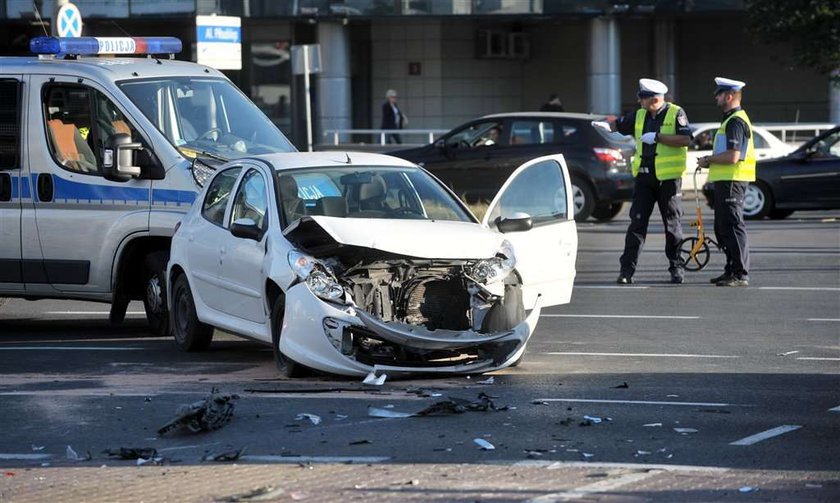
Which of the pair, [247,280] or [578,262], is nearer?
[247,280]

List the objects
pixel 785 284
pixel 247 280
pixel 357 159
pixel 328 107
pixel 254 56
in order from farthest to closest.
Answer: pixel 254 56 < pixel 328 107 < pixel 785 284 < pixel 357 159 < pixel 247 280

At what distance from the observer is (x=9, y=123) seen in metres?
12.5

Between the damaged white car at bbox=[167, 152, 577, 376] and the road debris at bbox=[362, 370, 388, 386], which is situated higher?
the damaged white car at bbox=[167, 152, 577, 376]

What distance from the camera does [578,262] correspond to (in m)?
17.5

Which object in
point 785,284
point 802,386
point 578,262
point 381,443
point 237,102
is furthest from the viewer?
point 578,262

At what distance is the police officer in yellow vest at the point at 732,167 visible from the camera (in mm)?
14688

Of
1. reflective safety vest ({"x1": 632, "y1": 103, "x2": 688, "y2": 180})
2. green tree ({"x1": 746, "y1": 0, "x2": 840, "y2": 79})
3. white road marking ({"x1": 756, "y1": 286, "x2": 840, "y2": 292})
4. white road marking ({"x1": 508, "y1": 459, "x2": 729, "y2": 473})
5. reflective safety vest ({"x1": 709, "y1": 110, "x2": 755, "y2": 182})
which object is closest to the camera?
white road marking ({"x1": 508, "y1": 459, "x2": 729, "y2": 473})

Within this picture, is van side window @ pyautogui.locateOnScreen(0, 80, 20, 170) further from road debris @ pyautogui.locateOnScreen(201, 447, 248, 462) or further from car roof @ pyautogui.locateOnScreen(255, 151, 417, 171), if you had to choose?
road debris @ pyautogui.locateOnScreen(201, 447, 248, 462)

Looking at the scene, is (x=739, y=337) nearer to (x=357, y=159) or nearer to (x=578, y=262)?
(x=357, y=159)

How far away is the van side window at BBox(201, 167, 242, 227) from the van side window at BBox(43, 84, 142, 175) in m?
1.22

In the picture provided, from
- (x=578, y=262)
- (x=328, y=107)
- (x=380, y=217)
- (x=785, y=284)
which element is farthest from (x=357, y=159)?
(x=328, y=107)

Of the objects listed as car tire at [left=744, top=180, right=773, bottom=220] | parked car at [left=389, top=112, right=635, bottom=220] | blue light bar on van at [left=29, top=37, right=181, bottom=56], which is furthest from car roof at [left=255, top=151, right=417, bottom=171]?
car tire at [left=744, top=180, right=773, bottom=220]

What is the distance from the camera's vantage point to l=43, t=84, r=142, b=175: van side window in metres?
12.1

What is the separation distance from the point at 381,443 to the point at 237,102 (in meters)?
6.15
